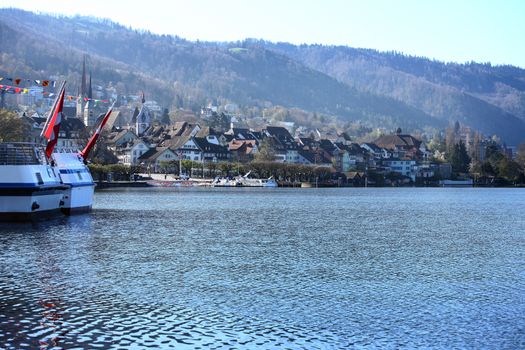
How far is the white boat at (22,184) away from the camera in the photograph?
163 feet

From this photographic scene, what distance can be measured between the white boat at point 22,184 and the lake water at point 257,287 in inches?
59.9

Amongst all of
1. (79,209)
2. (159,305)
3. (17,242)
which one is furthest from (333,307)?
(79,209)

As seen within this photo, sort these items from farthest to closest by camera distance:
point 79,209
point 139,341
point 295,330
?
point 79,209, point 295,330, point 139,341

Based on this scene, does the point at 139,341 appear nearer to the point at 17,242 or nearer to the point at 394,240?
the point at 17,242

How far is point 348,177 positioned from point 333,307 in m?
150

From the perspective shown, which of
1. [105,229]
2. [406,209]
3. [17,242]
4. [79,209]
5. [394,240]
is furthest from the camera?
[406,209]

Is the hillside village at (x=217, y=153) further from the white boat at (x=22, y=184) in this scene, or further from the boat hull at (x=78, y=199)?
the white boat at (x=22, y=184)

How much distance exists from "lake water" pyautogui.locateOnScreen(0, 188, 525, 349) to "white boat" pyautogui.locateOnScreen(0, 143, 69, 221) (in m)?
1.52

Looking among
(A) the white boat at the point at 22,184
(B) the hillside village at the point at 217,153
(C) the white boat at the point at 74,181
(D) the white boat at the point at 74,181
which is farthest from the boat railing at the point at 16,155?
(B) the hillside village at the point at 217,153

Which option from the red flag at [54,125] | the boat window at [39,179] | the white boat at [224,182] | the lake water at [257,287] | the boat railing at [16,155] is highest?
the red flag at [54,125]

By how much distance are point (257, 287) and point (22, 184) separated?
25386 millimetres

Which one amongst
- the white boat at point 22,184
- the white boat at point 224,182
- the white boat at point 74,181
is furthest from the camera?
the white boat at point 224,182

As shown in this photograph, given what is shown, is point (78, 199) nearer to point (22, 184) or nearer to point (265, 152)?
point (22, 184)

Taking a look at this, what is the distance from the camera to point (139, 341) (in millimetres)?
20891
